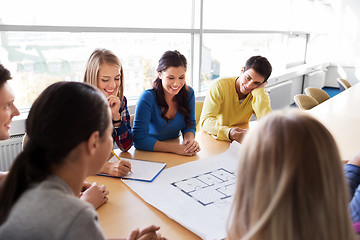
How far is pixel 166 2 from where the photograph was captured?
3.38 meters

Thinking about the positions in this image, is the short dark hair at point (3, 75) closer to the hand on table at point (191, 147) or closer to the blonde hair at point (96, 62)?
the blonde hair at point (96, 62)

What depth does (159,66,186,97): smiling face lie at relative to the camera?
1.86 meters

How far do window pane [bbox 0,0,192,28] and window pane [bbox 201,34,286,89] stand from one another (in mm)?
586

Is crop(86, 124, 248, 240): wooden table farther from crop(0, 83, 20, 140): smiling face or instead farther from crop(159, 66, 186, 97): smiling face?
crop(159, 66, 186, 97): smiling face

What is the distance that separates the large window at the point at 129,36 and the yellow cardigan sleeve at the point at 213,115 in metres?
1.22

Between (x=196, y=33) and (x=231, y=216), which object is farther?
(x=196, y=33)

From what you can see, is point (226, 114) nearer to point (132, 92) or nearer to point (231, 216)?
point (132, 92)

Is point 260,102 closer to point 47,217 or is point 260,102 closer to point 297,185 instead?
point 297,185

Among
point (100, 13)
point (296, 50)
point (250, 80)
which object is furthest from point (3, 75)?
point (296, 50)

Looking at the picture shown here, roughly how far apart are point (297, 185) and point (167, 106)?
142cm

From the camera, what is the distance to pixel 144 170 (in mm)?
1385

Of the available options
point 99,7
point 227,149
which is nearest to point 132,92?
point 99,7

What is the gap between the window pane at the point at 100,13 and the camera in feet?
7.69

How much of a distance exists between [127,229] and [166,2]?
2.92 metres
